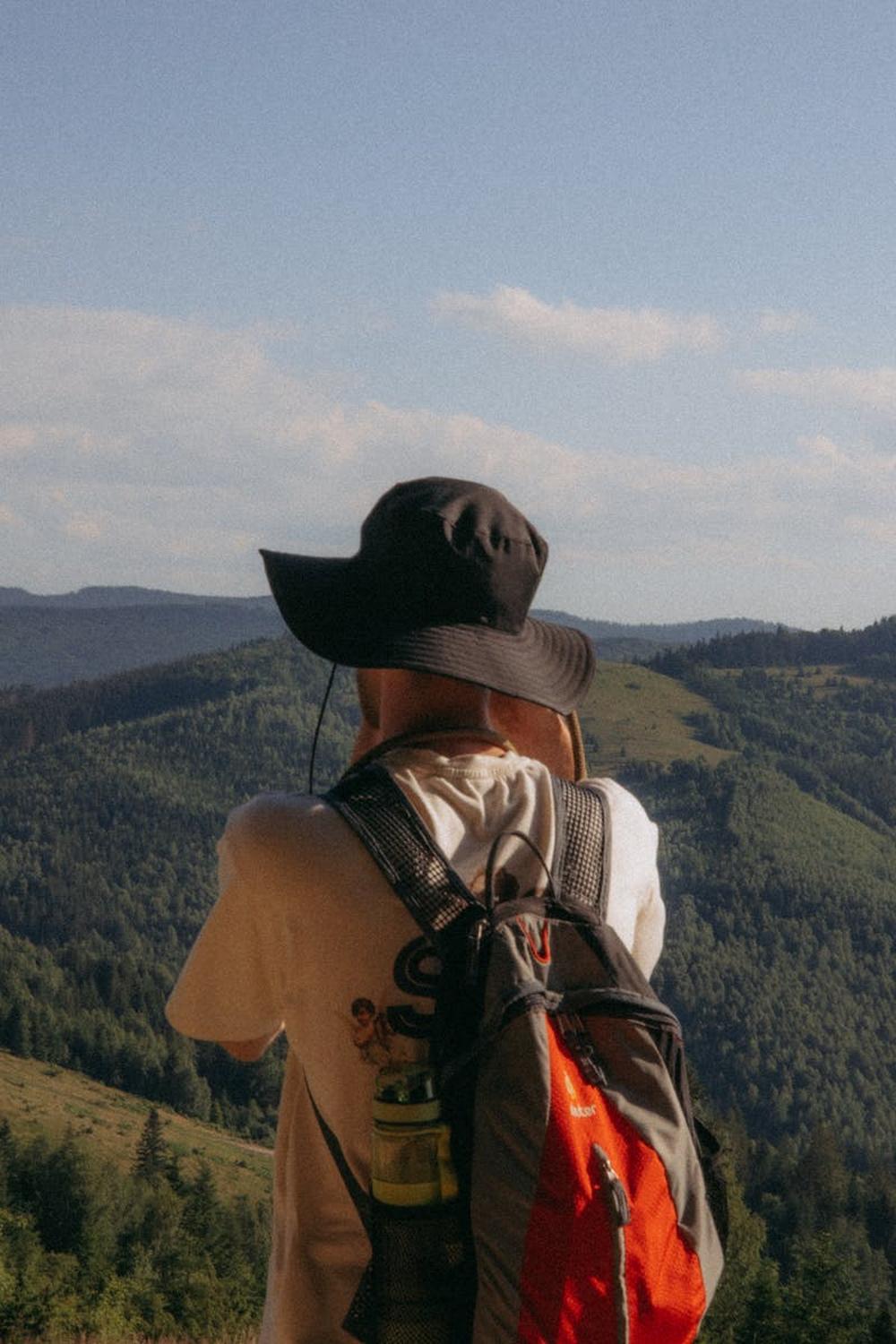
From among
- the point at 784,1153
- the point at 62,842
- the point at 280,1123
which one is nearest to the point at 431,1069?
the point at 280,1123

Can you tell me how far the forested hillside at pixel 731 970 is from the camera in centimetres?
7688

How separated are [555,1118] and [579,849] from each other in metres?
0.49

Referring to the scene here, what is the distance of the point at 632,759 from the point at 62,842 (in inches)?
2838

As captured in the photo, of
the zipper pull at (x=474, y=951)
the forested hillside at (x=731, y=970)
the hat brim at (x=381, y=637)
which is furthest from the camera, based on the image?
the forested hillside at (x=731, y=970)

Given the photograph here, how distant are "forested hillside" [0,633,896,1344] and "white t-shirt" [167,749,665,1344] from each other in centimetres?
3588

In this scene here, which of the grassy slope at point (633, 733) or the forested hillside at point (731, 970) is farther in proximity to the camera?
the grassy slope at point (633, 733)

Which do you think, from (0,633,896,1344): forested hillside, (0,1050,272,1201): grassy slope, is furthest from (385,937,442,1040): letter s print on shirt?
(0,1050,272,1201): grassy slope

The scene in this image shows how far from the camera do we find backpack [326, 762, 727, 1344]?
216cm

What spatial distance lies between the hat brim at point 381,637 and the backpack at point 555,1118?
217mm

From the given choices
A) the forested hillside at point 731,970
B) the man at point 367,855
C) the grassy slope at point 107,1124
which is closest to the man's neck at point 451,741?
the man at point 367,855

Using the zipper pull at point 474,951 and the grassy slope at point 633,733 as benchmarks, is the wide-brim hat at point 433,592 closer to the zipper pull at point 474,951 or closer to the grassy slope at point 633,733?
the zipper pull at point 474,951

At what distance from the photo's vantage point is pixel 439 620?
2562mm

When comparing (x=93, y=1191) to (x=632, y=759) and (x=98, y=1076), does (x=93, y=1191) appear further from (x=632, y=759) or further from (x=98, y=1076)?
(x=632, y=759)

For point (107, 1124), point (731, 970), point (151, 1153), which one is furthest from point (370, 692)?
point (731, 970)
